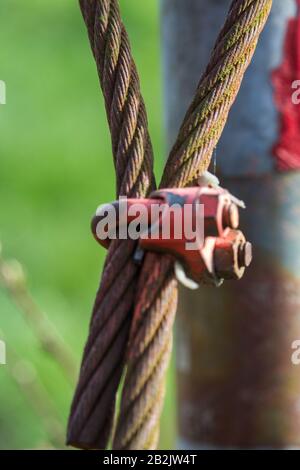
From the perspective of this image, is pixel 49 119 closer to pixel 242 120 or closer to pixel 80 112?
pixel 80 112

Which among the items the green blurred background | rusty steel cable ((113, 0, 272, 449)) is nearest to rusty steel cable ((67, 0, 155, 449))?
rusty steel cable ((113, 0, 272, 449))

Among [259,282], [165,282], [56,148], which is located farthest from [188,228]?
Result: [56,148]

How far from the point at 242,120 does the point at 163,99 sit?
0.16 meters

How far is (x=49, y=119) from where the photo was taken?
3922mm

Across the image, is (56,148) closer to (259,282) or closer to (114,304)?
(259,282)

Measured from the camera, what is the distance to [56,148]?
400cm

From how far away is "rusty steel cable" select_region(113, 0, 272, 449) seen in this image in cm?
67

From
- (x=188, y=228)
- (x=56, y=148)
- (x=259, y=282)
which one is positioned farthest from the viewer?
(x=56, y=148)

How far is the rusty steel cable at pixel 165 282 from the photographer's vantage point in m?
0.67

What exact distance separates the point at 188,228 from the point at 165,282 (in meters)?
0.04

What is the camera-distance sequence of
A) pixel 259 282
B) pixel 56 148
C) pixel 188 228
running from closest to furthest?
pixel 188 228, pixel 259 282, pixel 56 148

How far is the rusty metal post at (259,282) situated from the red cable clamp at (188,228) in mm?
563
